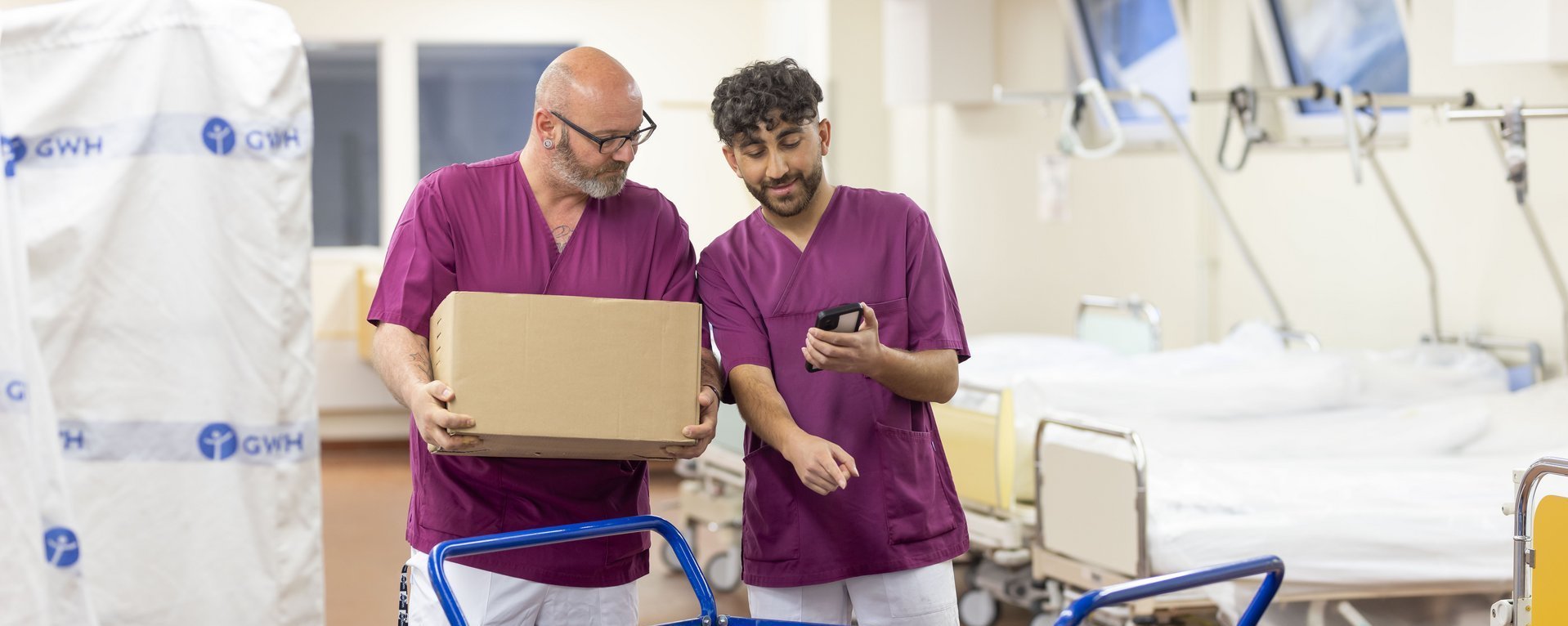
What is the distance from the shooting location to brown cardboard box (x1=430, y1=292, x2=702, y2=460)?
1.79m

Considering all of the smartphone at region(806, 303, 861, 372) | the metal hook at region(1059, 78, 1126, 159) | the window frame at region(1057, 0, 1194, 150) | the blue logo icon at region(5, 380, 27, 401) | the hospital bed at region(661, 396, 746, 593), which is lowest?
the hospital bed at region(661, 396, 746, 593)

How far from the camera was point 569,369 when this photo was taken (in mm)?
1817

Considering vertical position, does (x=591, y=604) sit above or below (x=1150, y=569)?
above

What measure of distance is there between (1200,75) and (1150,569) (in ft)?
10.00

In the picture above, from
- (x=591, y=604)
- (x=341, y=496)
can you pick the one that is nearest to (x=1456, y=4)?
(x=591, y=604)

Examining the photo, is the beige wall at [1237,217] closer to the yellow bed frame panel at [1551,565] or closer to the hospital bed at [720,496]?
the hospital bed at [720,496]

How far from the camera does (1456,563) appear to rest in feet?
9.73

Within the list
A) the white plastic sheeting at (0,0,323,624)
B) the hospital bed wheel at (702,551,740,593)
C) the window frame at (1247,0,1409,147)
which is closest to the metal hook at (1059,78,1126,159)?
the window frame at (1247,0,1409,147)

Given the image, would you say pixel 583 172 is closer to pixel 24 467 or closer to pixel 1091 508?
pixel 24 467

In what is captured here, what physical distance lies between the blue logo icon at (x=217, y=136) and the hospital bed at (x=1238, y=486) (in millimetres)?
1822

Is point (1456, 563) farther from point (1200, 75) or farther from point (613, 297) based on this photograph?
point (1200, 75)

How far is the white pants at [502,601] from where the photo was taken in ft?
6.63

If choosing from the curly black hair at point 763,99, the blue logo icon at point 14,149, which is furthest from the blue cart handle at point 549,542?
the blue logo icon at point 14,149

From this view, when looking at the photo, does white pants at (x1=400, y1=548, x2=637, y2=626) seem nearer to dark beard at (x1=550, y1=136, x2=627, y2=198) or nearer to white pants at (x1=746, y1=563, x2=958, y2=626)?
white pants at (x1=746, y1=563, x2=958, y2=626)
